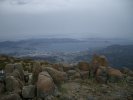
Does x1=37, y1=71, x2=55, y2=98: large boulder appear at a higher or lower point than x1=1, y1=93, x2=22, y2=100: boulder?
higher

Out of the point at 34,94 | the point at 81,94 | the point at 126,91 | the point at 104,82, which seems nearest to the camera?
the point at 34,94

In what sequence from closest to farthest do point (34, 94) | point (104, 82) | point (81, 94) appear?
point (34, 94) → point (81, 94) → point (104, 82)

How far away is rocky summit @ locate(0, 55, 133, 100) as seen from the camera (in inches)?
750

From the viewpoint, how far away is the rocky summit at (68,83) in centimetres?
1906

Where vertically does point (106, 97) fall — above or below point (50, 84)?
below

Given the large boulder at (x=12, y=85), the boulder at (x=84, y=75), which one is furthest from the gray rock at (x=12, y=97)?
the boulder at (x=84, y=75)

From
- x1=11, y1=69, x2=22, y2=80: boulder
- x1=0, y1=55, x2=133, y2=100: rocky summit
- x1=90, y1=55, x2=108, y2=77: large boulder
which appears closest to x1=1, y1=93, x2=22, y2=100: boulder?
x1=0, y1=55, x2=133, y2=100: rocky summit

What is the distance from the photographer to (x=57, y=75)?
22.3m

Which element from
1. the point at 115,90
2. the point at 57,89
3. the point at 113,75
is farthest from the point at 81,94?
the point at 113,75

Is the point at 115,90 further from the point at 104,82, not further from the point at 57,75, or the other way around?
the point at 57,75

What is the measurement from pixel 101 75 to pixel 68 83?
4.34 m

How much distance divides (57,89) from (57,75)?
7.05 feet

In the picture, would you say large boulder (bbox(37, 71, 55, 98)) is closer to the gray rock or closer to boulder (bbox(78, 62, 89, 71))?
the gray rock

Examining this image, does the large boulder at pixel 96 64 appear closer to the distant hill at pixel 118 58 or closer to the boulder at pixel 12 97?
the boulder at pixel 12 97
